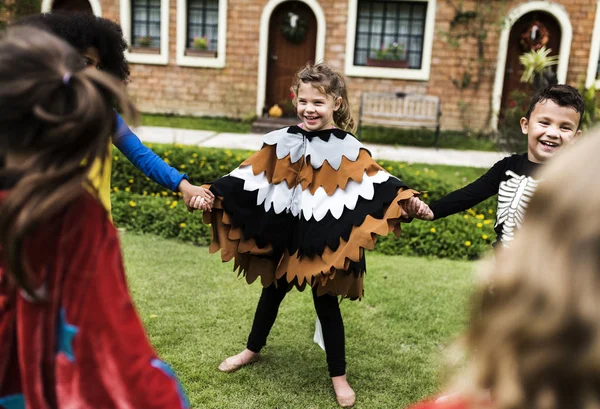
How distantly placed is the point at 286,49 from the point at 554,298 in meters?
12.9

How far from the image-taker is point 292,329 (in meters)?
4.01

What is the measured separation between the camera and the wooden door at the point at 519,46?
41.2 feet

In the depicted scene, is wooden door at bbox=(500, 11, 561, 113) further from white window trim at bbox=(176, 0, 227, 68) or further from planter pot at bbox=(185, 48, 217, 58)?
planter pot at bbox=(185, 48, 217, 58)

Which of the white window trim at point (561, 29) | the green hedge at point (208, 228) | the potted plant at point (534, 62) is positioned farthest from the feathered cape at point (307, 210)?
the white window trim at point (561, 29)

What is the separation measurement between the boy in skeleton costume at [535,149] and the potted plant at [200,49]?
36.8ft

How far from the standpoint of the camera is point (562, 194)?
2.78ft

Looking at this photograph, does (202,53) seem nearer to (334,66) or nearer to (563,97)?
(334,66)

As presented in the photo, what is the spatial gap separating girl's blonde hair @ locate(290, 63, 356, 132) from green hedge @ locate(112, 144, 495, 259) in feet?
9.72

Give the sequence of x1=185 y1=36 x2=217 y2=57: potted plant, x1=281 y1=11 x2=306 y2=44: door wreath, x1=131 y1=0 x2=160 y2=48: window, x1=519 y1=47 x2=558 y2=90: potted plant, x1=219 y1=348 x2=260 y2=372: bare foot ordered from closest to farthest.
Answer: x1=219 y1=348 x2=260 y2=372: bare foot → x1=519 y1=47 x2=558 y2=90: potted plant → x1=281 y1=11 x2=306 y2=44: door wreath → x1=185 y1=36 x2=217 y2=57: potted plant → x1=131 y1=0 x2=160 y2=48: window

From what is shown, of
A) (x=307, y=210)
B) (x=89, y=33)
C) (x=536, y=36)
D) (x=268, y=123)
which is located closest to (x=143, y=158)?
(x=89, y=33)

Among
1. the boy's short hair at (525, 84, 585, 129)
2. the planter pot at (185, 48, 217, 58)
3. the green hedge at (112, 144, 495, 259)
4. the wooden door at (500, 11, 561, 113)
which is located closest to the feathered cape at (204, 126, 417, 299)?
the boy's short hair at (525, 84, 585, 129)

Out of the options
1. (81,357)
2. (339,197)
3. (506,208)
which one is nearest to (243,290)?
(339,197)

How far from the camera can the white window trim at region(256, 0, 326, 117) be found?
1266 centimetres

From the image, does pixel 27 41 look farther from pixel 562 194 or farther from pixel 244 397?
pixel 244 397
